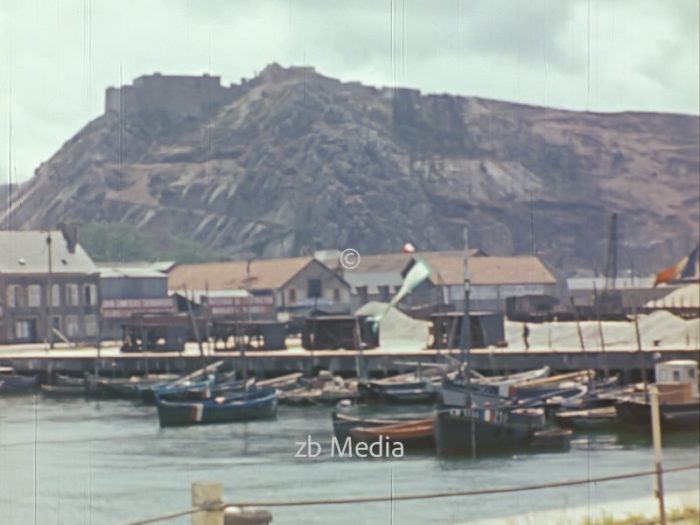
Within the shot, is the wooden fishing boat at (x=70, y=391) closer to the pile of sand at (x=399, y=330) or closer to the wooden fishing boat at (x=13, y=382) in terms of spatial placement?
the pile of sand at (x=399, y=330)

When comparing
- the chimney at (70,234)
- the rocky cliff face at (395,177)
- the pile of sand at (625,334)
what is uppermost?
the rocky cliff face at (395,177)

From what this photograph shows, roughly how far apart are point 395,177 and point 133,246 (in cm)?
380

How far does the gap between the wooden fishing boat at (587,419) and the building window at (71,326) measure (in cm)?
870

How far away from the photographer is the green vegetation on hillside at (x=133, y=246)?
38.6 feet

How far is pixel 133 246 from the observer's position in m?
15.9

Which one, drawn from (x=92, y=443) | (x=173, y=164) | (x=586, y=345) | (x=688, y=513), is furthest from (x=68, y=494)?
(x=586, y=345)

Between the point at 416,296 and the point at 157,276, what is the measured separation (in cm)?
541

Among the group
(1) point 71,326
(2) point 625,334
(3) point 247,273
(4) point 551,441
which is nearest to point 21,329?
(1) point 71,326

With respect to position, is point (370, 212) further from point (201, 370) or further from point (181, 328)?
point (201, 370)

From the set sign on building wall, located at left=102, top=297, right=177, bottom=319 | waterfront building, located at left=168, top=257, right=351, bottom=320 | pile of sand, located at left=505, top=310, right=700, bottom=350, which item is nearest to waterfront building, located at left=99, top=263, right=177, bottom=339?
sign on building wall, located at left=102, top=297, right=177, bottom=319

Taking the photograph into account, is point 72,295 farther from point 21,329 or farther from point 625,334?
point 625,334

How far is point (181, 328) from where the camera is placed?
73.0 feet

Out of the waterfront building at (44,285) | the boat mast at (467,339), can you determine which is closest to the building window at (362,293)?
the boat mast at (467,339)

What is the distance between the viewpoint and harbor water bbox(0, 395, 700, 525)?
354 inches
